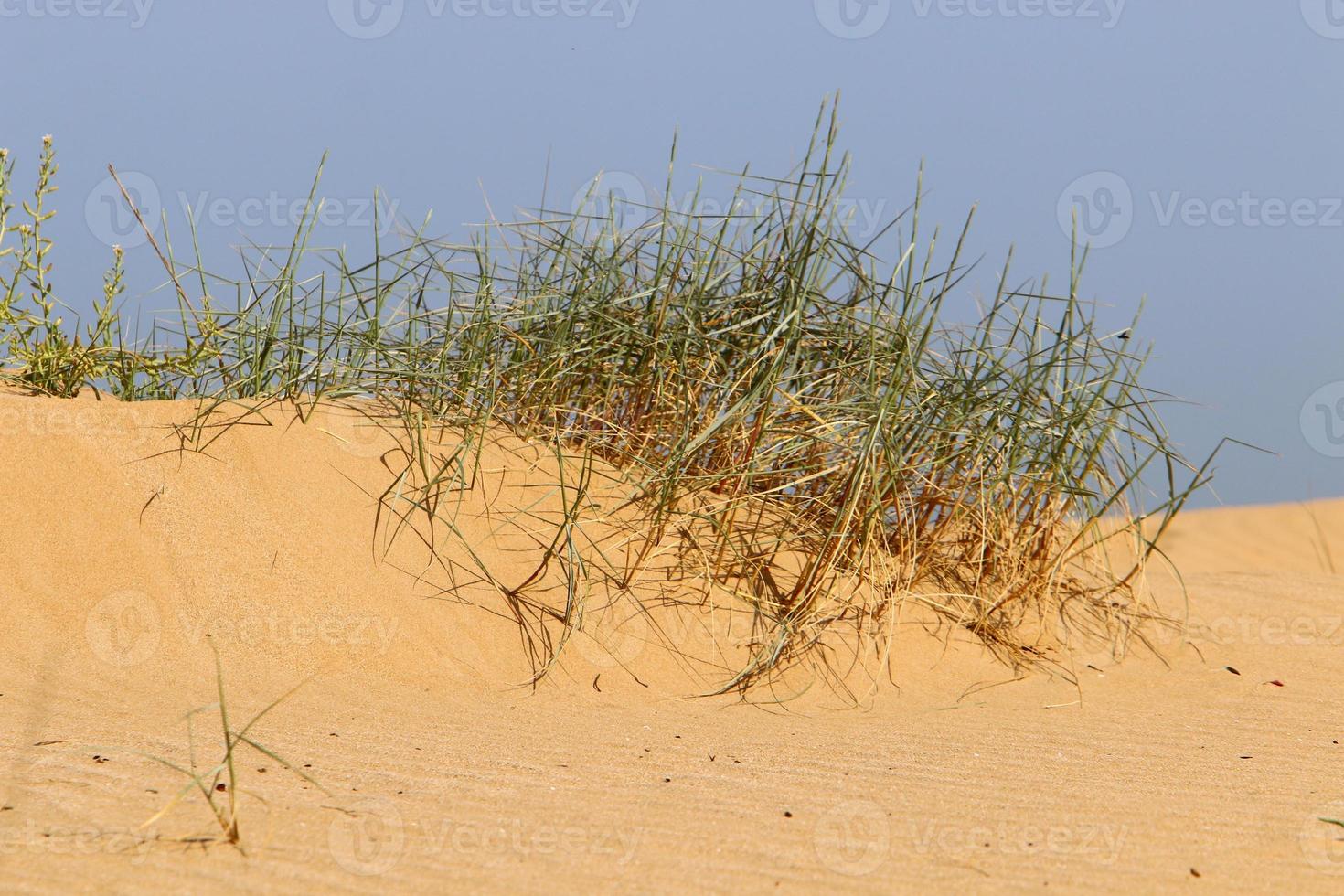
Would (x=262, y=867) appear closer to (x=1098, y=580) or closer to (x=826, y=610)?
(x=826, y=610)

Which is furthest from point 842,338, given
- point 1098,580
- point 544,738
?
point 544,738

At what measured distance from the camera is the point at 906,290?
3.63 metres
